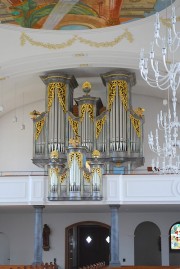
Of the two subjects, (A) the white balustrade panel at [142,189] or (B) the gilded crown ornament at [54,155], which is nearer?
(A) the white balustrade panel at [142,189]

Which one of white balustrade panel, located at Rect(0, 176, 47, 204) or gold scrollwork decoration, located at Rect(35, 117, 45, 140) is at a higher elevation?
gold scrollwork decoration, located at Rect(35, 117, 45, 140)

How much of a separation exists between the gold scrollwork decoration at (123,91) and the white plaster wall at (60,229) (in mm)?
4763

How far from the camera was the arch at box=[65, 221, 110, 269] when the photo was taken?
74.1 ft

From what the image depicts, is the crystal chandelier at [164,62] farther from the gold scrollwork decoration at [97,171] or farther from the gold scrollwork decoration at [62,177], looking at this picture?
the gold scrollwork decoration at [62,177]

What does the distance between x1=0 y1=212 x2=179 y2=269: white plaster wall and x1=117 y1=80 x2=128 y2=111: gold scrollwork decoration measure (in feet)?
15.6

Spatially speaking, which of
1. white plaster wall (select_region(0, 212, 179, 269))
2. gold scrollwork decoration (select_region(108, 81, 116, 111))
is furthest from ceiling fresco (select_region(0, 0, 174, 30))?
white plaster wall (select_region(0, 212, 179, 269))

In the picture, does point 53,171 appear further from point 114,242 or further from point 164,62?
point 164,62

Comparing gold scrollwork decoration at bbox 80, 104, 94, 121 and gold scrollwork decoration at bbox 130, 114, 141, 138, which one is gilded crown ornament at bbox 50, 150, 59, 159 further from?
gold scrollwork decoration at bbox 130, 114, 141, 138

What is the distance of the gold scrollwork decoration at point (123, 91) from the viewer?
20484mm

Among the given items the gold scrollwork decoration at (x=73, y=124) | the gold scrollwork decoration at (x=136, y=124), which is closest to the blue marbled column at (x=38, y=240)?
the gold scrollwork decoration at (x=73, y=124)

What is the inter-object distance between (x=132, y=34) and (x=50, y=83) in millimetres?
3832

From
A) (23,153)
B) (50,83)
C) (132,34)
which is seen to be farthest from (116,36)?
(23,153)

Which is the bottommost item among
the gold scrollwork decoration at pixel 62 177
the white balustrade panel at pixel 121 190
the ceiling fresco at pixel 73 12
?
the white balustrade panel at pixel 121 190

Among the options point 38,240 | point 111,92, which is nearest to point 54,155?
point 38,240
